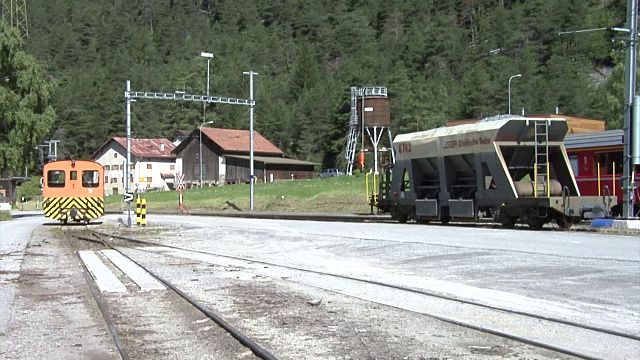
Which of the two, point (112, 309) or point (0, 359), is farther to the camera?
point (112, 309)

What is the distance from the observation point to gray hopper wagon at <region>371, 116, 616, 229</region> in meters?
23.0

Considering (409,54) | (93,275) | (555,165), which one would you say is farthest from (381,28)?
(93,275)

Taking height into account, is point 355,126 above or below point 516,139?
above

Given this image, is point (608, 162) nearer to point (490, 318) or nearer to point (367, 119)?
point (490, 318)

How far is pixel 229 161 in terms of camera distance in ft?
286

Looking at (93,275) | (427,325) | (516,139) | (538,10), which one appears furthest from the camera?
(538,10)

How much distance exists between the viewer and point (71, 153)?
113875mm

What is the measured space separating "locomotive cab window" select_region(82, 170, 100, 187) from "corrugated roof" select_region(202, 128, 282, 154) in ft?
170

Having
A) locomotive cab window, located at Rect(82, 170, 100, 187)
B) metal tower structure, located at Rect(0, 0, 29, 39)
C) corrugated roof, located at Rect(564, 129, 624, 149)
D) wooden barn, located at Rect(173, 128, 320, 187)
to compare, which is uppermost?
metal tower structure, located at Rect(0, 0, 29, 39)

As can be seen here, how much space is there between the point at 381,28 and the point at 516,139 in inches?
5917

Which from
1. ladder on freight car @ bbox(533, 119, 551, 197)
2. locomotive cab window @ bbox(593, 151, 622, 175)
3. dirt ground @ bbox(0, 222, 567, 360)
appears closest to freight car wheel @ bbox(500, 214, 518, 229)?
ladder on freight car @ bbox(533, 119, 551, 197)

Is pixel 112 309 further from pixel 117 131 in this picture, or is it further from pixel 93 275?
pixel 117 131

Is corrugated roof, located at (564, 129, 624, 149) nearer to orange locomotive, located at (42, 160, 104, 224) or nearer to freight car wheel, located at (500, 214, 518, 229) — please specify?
freight car wheel, located at (500, 214, 518, 229)

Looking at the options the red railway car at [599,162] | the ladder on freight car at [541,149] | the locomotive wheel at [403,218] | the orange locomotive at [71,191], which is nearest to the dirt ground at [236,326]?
the ladder on freight car at [541,149]
